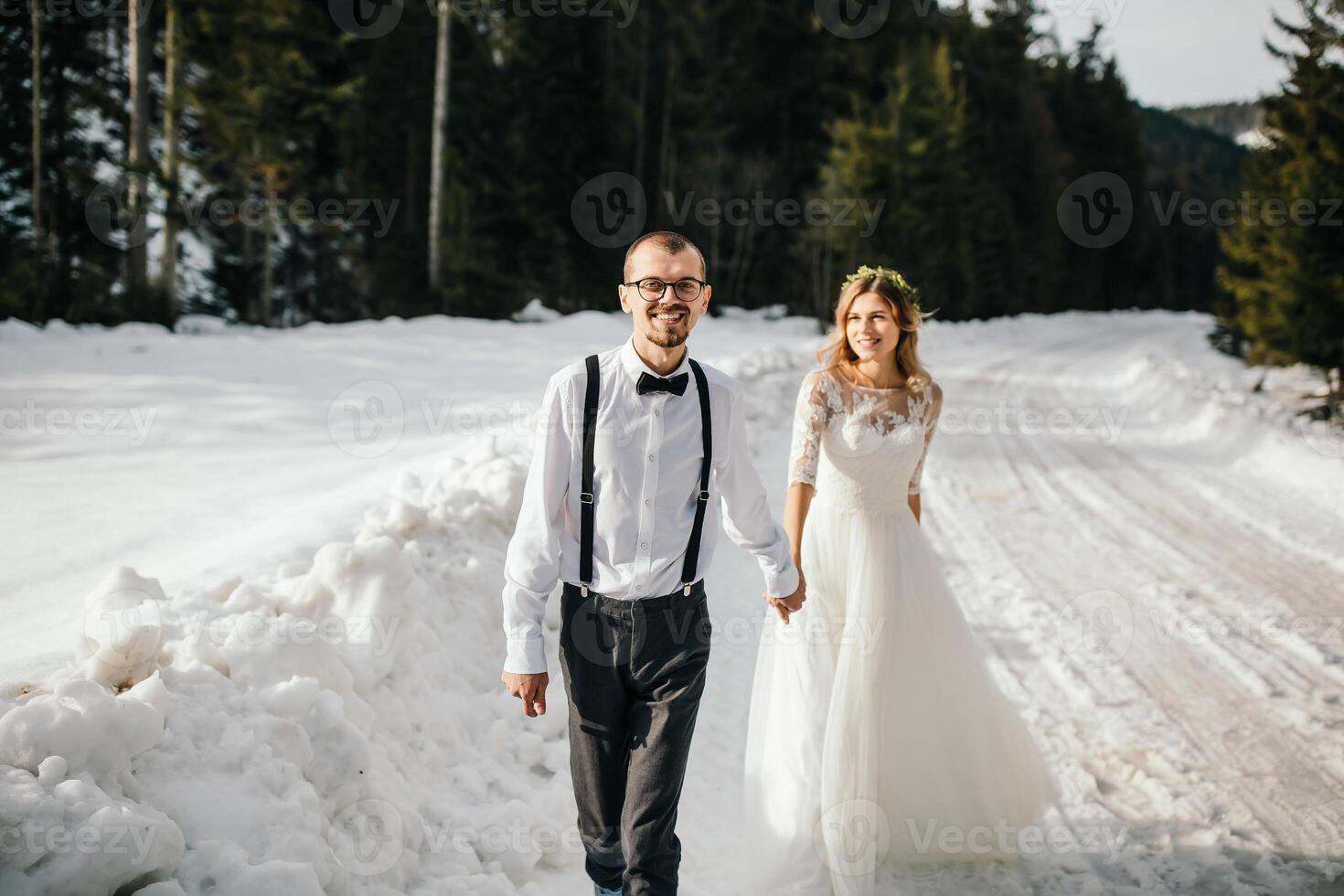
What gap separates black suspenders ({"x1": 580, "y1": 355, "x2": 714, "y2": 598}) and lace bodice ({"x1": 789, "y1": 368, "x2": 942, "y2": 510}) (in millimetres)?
986

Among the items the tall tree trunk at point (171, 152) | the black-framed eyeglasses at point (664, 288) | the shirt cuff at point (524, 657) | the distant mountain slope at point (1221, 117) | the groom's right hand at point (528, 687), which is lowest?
the groom's right hand at point (528, 687)

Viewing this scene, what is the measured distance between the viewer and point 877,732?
10.3ft

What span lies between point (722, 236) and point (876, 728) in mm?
29977

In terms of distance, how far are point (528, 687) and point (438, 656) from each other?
1719 millimetres

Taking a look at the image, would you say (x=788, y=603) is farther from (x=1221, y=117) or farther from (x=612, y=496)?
(x=1221, y=117)

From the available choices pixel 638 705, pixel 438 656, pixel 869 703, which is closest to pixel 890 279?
pixel 869 703

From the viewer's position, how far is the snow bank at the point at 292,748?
2146 mm

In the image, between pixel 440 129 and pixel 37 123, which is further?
pixel 440 129

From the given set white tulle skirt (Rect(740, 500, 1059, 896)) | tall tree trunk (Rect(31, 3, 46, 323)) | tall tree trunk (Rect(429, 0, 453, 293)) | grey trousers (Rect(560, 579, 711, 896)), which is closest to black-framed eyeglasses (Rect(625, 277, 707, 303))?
grey trousers (Rect(560, 579, 711, 896))

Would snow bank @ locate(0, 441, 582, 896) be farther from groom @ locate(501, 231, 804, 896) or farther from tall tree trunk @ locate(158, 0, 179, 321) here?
tall tree trunk @ locate(158, 0, 179, 321)

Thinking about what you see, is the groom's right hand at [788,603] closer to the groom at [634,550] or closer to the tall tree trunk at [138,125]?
the groom at [634,550]

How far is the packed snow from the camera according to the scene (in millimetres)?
2471

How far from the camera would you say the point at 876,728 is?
10.4 ft

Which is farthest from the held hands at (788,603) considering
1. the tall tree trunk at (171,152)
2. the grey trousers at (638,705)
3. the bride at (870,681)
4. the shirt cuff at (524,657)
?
the tall tree trunk at (171,152)
